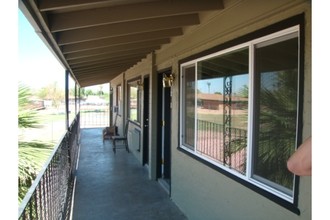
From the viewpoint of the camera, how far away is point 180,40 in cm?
412

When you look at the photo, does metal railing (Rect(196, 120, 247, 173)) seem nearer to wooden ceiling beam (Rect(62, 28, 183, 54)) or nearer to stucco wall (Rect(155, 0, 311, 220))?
stucco wall (Rect(155, 0, 311, 220))

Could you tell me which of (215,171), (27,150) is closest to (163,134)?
(215,171)

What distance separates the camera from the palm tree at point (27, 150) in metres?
2.85

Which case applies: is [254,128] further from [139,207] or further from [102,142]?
[102,142]

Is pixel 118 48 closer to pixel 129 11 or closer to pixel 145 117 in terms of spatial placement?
pixel 129 11

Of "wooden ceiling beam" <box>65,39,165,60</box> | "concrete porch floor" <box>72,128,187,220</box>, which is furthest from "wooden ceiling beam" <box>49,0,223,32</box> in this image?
"concrete porch floor" <box>72,128,187,220</box>

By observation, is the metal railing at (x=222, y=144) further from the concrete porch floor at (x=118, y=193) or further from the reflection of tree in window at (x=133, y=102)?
the reflection of tree in window at (x=133, y=102)

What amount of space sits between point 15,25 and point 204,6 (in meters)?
2.48

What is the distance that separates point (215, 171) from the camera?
3104 mm

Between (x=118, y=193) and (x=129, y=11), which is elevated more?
(x=129, y=11)

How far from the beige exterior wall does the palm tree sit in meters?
1.75

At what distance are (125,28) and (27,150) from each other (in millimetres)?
1625

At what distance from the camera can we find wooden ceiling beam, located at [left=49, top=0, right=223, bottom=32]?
2738mm

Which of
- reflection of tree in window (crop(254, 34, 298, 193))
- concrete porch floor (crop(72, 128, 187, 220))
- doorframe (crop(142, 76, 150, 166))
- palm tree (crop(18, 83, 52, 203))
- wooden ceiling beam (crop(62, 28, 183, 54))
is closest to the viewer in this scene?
reflection of tree in window (crop(254, 34, 298, 193))
